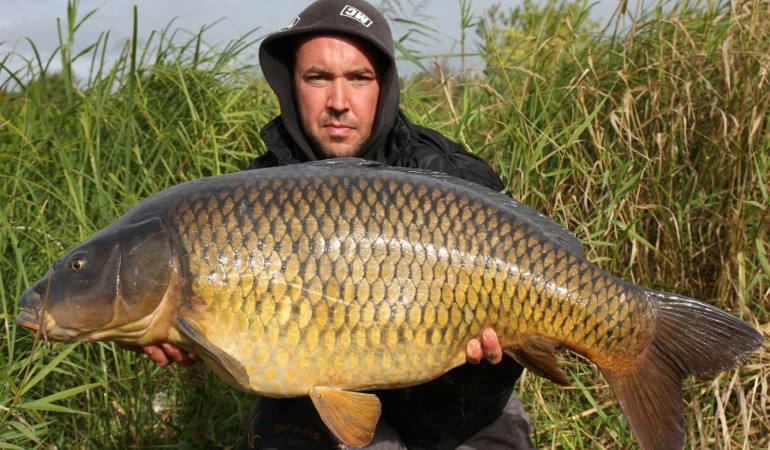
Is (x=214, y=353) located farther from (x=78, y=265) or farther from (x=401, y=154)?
(x=401, y=154)

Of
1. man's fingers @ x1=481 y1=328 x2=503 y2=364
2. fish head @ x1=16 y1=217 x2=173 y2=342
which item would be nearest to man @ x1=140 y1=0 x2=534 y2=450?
man's fingers @ x1=481 y1=328 x2=503 y2=364

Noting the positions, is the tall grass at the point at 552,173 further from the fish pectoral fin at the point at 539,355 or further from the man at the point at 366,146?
the fish pectoral fin at the point at 539,355

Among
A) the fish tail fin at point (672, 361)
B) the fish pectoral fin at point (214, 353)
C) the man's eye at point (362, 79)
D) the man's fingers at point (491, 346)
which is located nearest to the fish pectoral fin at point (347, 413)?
the fish pectoral fin at point (214, 353)

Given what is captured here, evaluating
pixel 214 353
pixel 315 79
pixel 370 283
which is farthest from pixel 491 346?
pixel 315 79

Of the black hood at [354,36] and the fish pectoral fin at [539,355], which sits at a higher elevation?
the black hood at [354,36]

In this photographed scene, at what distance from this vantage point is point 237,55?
3.40 meters

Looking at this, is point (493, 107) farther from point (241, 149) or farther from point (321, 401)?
point (321, 401)

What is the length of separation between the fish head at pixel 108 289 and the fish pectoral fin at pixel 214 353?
77 mm

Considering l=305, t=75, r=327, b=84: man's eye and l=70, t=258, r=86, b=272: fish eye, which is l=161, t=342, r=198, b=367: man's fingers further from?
l=305, t=75, r=327, b=84: man's eye

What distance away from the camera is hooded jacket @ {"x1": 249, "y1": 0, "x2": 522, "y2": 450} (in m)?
2.03

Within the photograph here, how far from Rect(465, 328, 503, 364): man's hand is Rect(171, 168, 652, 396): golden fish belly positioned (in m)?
0.02

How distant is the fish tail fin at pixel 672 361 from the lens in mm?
Answer: 1744

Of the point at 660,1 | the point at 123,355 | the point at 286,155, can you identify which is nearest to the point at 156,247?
the point at 286,155

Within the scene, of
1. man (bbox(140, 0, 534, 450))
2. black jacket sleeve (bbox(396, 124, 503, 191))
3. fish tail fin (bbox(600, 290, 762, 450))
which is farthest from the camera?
black jacket sleeve (bbox(396, 124, 503, 191))
